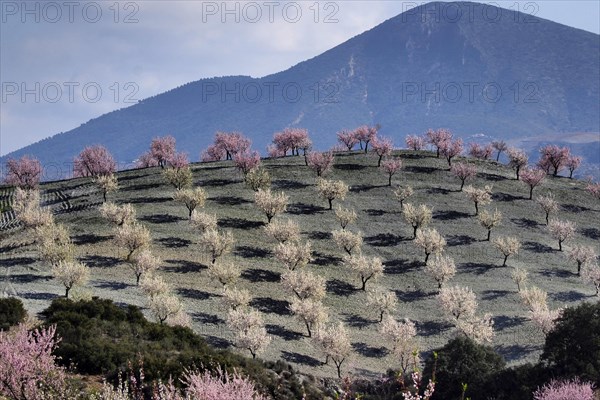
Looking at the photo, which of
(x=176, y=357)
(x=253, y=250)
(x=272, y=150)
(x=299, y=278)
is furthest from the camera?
(x=272, y=150)

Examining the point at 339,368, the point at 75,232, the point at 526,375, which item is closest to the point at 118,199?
the point at 75,232

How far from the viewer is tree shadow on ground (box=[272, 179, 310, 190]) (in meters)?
111

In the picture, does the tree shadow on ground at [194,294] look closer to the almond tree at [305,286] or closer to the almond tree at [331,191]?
the almond tree at [305,286]

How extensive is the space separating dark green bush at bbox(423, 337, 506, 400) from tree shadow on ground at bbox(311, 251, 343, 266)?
3202cm

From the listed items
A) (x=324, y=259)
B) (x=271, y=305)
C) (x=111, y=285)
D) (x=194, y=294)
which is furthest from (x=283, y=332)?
(x=324, y=259)

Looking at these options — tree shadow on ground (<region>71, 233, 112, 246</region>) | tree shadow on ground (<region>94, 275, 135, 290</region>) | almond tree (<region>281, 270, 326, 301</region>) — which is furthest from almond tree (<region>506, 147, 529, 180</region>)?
tree shadow on ground (<region>94, 275, 135, 290</region>)

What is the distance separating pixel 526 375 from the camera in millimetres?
40500

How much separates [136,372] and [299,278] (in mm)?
35878

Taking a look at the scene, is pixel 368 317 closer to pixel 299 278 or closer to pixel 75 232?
pixel 299 278

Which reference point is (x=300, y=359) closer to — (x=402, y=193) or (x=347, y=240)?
(x=347, y=240)

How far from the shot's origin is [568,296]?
69.9 metres

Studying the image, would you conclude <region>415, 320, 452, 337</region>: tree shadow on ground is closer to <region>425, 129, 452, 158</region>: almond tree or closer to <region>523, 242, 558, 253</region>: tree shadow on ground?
<region>523, 242, 558, 253</region>: tree shadow on ground

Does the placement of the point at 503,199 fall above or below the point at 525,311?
above

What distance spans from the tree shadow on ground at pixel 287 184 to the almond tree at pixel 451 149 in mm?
42217
